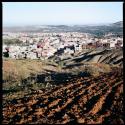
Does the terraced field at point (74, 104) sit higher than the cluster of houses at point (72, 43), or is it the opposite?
the cluster of houses at point (72, 43)

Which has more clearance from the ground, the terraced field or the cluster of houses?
the cluster of houses

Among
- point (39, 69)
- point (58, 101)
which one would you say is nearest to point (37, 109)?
point (58, 101)

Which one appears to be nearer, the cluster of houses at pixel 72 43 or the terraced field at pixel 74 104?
the terraced field at pixel 74 104

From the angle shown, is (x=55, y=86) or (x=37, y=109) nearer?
(x=37, y=109)

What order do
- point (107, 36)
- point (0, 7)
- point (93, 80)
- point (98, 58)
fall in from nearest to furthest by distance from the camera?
point (0, 7) < point (93, 80) < point (107, 36) < point (98, 58)

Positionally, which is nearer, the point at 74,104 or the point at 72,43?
the point at 74,104

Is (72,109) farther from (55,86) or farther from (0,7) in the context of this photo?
(0,7)

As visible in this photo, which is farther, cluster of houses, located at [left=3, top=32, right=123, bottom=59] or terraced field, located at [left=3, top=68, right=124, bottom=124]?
cluster of houses, located at [left=3, top=32, right=123, bottom=59]

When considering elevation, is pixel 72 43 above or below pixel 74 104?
above
